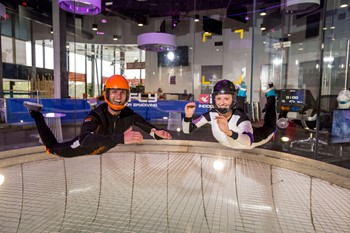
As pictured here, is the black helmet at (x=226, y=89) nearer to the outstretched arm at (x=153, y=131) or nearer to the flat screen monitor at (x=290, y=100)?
the outstretched arm at (x=153, y=131)

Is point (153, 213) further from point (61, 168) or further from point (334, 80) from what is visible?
point (334, 80)

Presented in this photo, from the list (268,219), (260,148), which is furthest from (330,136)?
(268,219)

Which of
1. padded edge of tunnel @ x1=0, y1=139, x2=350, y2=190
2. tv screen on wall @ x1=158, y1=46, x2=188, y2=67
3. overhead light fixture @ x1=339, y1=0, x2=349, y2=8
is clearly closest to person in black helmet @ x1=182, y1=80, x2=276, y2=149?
padded edge of tunnel @ x1=0, y1=139, x2=350, y2=190

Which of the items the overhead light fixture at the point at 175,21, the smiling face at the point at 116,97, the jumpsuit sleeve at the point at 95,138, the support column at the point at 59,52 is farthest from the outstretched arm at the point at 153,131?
the overhead light fixture at the point at 175,21

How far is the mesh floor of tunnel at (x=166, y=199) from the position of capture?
3.21 m

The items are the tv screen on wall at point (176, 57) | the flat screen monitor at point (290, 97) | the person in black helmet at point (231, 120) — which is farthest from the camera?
→ the tv screen on wall at point (176, 57)

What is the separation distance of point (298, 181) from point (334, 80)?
6.84 m

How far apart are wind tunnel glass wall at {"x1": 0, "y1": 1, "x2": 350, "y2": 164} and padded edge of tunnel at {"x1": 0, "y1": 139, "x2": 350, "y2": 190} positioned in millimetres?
709

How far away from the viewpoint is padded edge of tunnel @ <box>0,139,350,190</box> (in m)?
5.52

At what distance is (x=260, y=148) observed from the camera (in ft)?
24.2

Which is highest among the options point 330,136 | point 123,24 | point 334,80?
point 123,24

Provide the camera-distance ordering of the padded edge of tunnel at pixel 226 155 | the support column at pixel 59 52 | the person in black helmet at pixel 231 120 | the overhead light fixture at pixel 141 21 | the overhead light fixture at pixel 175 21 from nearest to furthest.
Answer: the person in black helmet at pixel 231 120
the padded edge of tunnel at pixel 226 155
the support column at pixel 59 52
the overhead light fixture at pixel 175 21
the overhead light fixture at pixel 141 21

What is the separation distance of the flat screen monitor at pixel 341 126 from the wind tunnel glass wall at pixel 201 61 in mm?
195

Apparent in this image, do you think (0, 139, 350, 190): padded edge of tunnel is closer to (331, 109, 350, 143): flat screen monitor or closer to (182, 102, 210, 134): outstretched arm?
(331, 109, 350, 143): flat screen monitor
